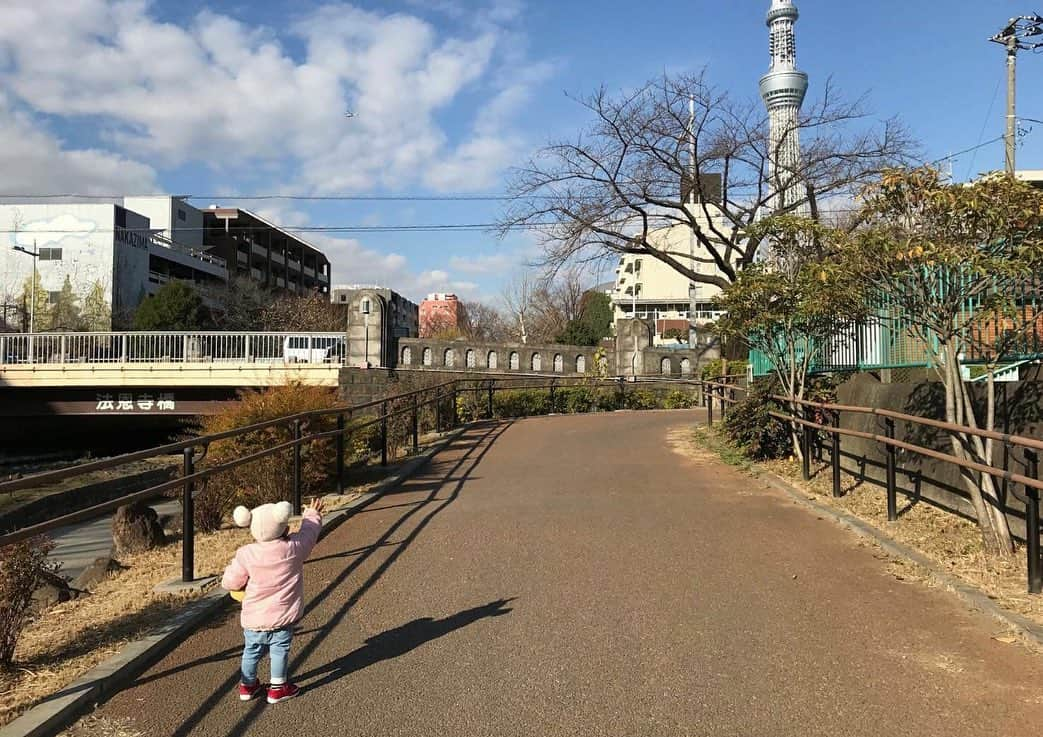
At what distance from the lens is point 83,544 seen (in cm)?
1304

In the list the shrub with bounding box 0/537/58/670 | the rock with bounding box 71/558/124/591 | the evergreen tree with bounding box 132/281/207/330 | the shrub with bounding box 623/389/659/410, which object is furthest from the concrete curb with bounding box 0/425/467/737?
the evergreen tree with bounding box 132/281/207/330

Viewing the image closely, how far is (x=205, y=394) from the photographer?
86.5 ft

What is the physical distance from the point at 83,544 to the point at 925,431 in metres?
12.1

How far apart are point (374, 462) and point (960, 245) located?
9.20 metres

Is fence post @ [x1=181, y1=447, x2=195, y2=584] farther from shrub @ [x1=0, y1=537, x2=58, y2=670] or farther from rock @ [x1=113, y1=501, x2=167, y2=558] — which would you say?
rock @ [x1=113, y1=501, x2=167, y2=558]

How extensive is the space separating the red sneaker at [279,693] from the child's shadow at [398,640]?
0.15 meters

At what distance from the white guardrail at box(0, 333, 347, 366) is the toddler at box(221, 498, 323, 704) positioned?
68.2 ft

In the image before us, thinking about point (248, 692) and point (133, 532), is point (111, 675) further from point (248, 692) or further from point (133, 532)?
point (133, 532)

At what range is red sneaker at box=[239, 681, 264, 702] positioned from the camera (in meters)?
4.06

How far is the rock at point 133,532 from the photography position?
8.34 meters

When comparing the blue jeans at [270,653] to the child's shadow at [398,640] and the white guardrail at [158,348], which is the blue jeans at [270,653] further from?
the white guardrail at [158,348]

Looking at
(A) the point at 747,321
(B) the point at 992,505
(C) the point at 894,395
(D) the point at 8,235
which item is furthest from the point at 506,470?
(D) the point at 8,235

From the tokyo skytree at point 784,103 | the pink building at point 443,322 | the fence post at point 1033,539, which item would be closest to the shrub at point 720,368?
the tokyo skytree at point 784,103

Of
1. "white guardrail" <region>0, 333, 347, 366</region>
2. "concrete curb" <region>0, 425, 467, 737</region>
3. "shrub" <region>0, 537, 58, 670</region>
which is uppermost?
"white guardrail" <region>0, 333, 347, 366</region>
